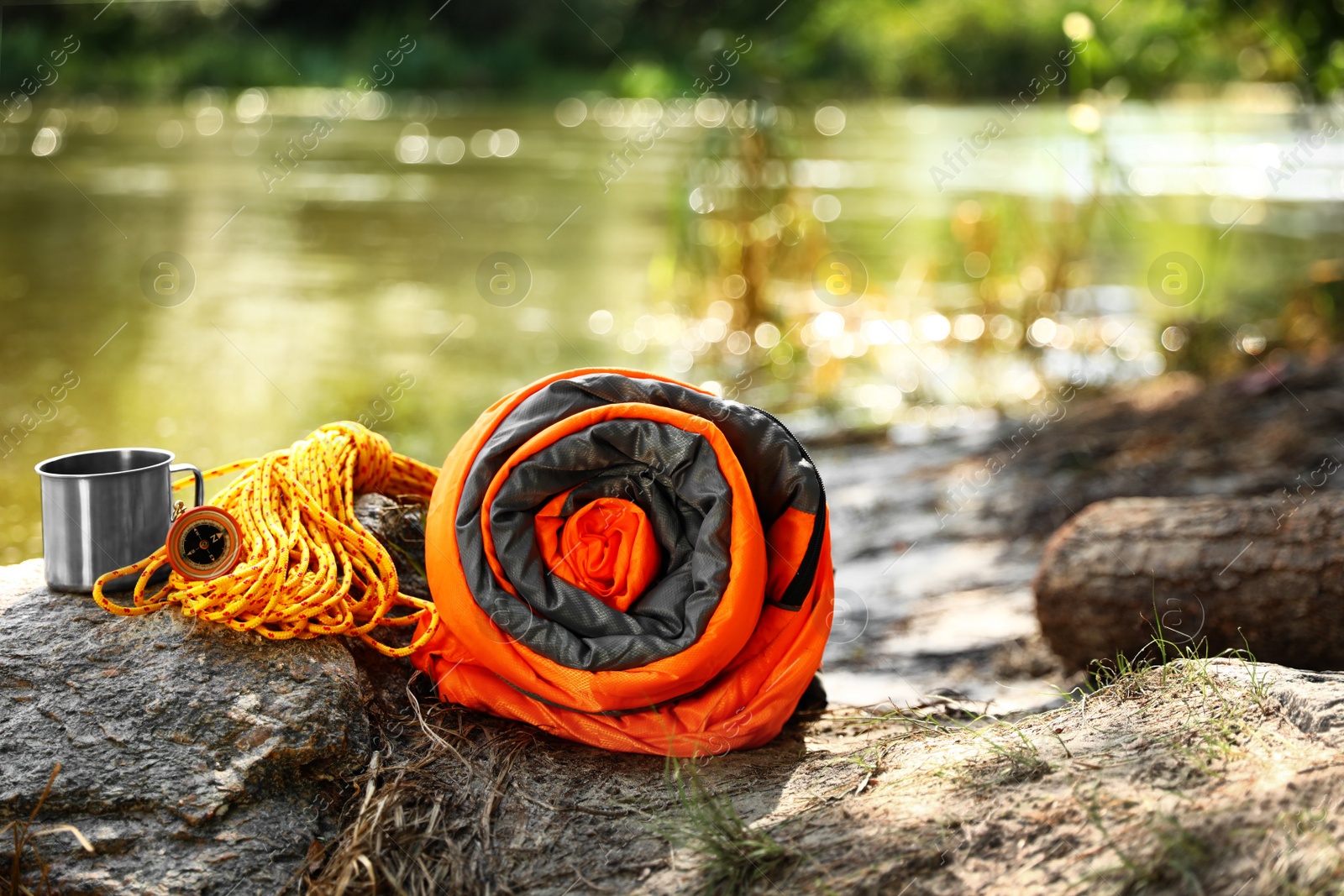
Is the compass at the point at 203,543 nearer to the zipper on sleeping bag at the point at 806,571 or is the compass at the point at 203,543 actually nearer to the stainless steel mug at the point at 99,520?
the stainless steel mug at the point at 99,520

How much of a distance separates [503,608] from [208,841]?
650 millimetres

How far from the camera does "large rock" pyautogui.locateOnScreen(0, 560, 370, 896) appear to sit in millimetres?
1969

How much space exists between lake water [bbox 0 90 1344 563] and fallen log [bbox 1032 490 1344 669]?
309 cm

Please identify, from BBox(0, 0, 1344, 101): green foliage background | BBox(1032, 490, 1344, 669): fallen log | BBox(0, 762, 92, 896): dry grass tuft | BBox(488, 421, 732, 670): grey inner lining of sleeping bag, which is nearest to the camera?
BBox(0, 762, 92, 896): dry grass tuft

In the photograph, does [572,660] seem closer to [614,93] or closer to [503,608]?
[503,608]

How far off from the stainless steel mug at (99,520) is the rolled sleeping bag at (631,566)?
23.5 inches

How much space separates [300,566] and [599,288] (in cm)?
784

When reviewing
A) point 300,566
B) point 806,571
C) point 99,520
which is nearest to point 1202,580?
point 806,571

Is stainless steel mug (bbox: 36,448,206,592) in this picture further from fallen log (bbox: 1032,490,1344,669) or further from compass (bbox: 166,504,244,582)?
fallen log (bbox: 1032,490,1344,669)

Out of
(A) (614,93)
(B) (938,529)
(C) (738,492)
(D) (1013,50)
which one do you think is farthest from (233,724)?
(D) (1013,50)

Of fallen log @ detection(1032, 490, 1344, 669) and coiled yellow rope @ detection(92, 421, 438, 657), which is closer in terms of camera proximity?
coiled yellow rope @ detection(92, 421, 438, 657)

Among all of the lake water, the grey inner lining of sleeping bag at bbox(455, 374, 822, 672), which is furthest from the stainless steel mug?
the lake water

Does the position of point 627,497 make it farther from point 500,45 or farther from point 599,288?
point 500,45

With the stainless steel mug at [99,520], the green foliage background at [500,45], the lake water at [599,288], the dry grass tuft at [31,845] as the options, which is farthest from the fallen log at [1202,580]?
the green foliage background at [500,45]
